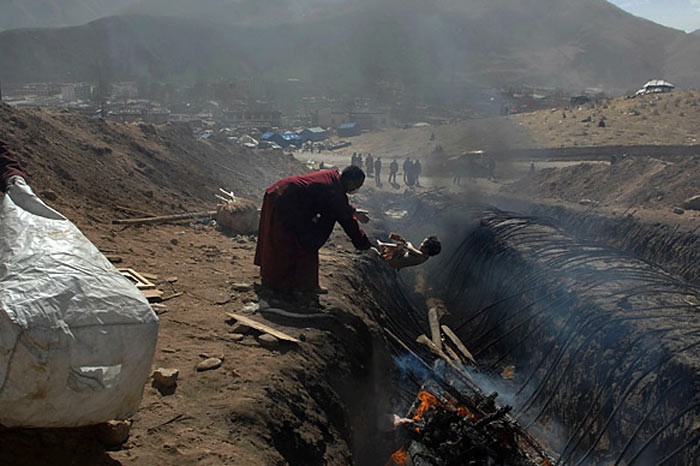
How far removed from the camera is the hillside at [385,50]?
74.9 m

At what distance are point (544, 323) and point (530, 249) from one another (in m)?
2.21

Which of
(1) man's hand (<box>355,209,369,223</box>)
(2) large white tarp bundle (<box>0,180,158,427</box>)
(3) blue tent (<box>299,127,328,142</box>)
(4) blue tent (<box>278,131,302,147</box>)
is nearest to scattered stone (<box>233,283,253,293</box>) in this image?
(1) man's hand (<box>355,209,369,223</box>)

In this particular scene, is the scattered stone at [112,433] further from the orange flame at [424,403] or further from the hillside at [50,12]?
the hillside at [50,12]

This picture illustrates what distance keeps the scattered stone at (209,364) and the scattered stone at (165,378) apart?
12.2 inches

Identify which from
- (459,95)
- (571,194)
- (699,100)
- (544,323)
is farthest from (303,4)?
(544,323)

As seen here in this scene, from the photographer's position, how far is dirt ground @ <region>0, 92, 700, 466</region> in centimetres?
318

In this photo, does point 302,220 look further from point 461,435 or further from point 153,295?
point 461,435

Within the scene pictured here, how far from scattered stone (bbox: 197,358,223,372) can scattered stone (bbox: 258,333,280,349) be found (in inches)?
20.1

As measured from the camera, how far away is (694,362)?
550 centimetres

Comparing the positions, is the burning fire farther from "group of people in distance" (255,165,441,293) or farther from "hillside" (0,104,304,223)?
"hillside" (0,104,304,223)

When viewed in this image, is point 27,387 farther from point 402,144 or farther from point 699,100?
point 402,144

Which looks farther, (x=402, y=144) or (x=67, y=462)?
(x=402, y=144)

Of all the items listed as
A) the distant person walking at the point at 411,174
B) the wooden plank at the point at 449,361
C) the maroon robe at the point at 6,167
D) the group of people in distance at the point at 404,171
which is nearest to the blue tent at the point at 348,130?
the group of people in distance at the point at 404,171

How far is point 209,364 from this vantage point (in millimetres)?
4004
